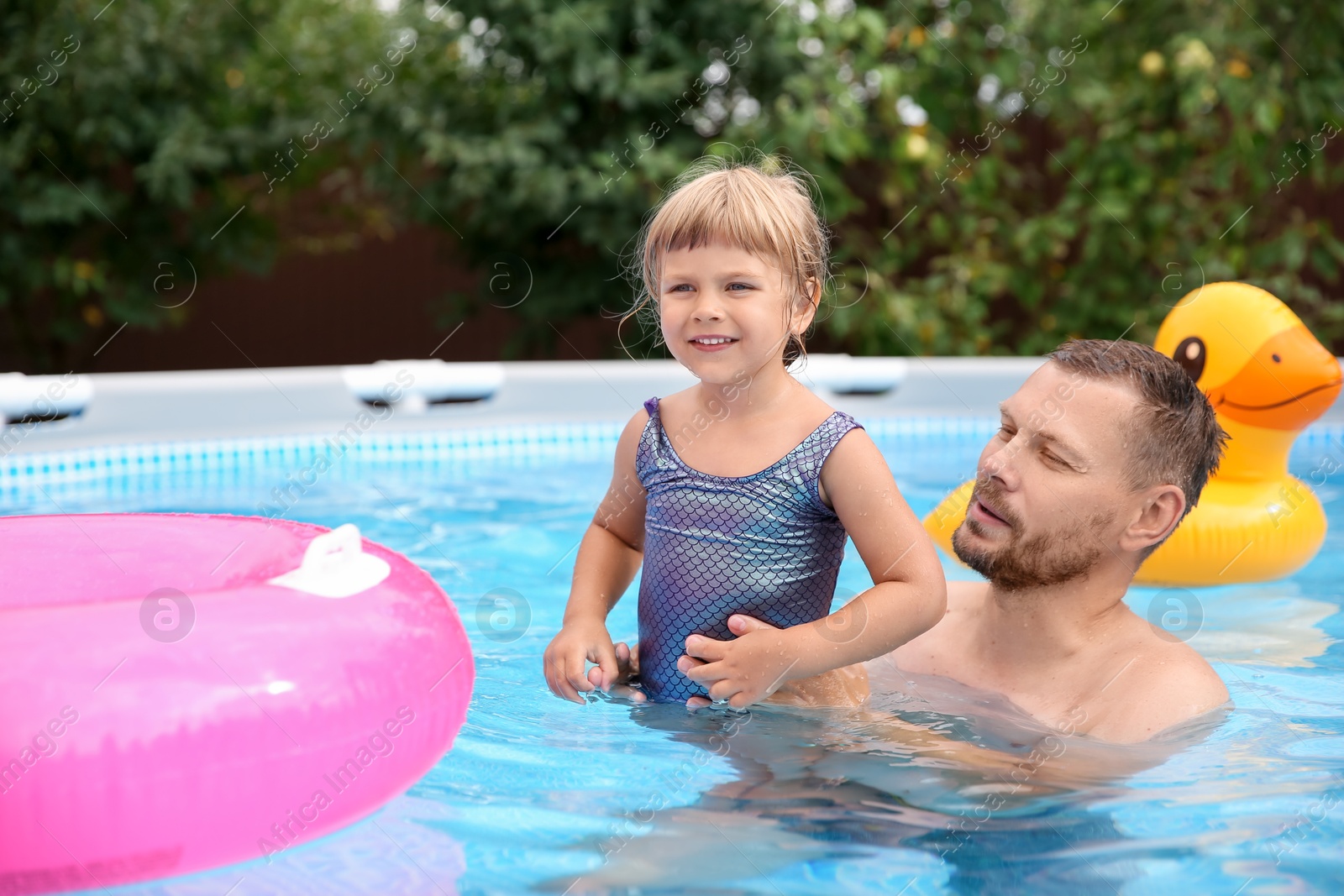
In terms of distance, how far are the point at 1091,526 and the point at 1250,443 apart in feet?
5.57

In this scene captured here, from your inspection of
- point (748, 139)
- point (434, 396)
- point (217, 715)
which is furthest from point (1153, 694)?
point (748, 139)

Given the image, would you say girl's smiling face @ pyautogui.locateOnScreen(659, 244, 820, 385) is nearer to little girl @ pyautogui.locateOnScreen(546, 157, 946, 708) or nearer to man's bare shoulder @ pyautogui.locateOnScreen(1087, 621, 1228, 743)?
little girl @ pyautogui.locateOnScreen(546, 157, 946, 708)

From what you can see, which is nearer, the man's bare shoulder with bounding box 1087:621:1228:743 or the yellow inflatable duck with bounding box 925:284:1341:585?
the man's bare shoulder with bounding box 1087:621:1228:743

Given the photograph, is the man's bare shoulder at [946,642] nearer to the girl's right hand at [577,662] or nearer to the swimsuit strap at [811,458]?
the swimsuit strap at [811,458]

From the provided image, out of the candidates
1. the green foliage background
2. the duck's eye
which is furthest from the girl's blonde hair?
the green foliage background

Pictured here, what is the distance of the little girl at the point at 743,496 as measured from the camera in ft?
6.80

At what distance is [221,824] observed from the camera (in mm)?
1694

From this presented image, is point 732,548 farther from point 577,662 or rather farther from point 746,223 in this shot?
point 746,223

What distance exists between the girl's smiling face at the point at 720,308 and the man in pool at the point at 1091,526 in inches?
16.6

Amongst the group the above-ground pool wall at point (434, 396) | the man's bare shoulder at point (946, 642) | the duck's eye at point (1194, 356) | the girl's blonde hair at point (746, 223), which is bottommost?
the man's bare shoulder at point (946, 642)

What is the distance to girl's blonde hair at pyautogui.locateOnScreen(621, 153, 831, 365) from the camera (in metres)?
2.15

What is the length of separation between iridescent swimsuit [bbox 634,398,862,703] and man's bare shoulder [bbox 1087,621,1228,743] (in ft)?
1.63

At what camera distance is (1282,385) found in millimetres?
3580

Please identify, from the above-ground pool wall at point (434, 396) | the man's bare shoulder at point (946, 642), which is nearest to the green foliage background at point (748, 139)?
the above-ground pool wall at point (434, 396)
